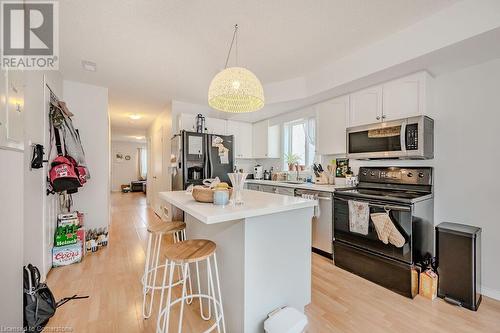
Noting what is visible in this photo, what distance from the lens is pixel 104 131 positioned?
→ 339 centimetres

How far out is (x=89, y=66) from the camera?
2713 millimetres

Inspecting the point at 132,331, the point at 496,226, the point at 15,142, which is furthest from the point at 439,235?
the point at 15,142

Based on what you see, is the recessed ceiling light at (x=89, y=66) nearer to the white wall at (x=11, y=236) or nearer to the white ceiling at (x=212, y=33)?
the white ceiling at (x=212, y=33)

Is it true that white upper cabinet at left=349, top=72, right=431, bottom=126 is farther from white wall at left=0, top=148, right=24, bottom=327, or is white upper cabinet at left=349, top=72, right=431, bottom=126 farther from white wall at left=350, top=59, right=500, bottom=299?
white wall at left=0, top=148, right=24, bottom=327

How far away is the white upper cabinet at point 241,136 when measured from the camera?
14.2ft

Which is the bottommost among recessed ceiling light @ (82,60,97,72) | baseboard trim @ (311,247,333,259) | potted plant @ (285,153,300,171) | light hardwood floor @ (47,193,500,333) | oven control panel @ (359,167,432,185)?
light hardwood floor @ (47,193,500,333)

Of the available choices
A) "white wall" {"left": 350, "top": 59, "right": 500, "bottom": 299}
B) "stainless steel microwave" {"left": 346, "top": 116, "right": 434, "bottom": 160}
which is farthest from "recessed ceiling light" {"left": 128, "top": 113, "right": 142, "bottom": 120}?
"white wall" {"left": 350, "top": 59, "right": 500, "bottom": 299}

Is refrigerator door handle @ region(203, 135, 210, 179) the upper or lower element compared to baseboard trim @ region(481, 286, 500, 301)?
upper

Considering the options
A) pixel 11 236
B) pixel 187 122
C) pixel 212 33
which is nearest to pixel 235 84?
pixel 212 33

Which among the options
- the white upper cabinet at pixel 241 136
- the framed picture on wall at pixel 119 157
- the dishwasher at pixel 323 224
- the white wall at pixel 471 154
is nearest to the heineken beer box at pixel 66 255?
the white upper cabinet at pixel 241 136

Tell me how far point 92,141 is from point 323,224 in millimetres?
3688

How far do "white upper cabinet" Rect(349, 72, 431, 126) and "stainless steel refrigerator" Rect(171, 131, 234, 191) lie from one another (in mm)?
2090

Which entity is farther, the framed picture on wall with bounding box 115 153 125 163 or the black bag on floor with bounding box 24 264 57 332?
the framed picture on wall with bounding box 115 153 125 163

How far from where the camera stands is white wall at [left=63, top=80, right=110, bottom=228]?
10.6 ft
